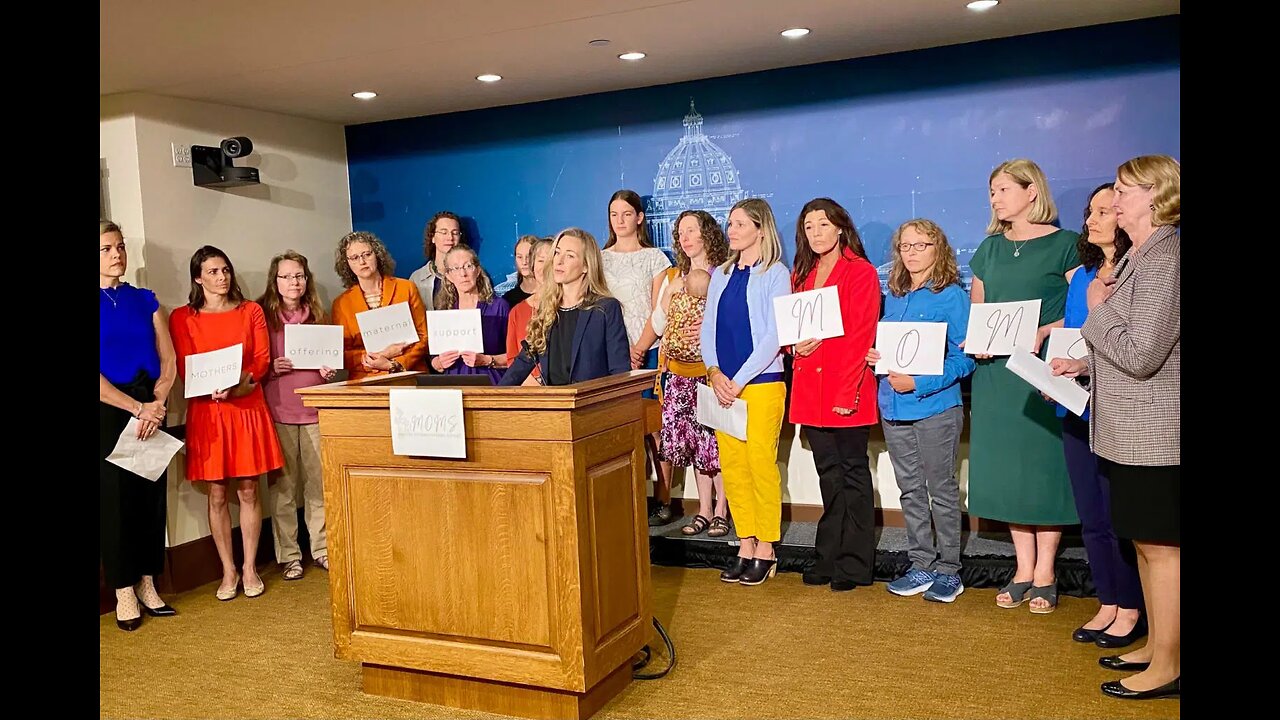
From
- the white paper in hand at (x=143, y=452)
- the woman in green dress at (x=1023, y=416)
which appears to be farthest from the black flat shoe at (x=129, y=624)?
the woman in green dress at (x=1023, y=416)

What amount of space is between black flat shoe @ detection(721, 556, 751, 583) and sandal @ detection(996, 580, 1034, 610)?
1.15 m

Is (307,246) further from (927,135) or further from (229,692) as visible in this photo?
(927,135)

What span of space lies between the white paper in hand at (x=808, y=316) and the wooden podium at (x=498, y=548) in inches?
49.1

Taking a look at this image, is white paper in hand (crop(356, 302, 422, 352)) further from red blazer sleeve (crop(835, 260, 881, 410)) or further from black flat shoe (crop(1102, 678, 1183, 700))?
black flat shoe (crop(1102, 678, 1183, 700))

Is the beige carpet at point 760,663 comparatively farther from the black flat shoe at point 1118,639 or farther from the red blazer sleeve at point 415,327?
the red blazer sleeve at point 415,327

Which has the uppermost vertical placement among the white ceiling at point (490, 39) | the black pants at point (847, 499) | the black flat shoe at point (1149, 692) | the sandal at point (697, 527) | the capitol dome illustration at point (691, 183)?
the white ceiling at point (490, 39)

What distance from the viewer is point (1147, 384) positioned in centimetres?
310

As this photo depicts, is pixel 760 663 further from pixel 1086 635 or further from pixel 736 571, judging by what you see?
pixel 1086 635

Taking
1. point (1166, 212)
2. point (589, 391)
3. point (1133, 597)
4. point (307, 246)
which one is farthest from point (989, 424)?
point (307, 246)

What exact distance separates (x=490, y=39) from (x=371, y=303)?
1811 mm

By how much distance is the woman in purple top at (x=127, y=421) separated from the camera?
15.3 feet

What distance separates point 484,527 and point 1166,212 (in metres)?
2.25

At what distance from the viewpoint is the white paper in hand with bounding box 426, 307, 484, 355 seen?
557 centimetres

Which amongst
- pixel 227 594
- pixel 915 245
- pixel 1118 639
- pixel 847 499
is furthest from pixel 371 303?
pixel 1118 639
